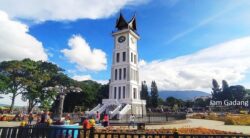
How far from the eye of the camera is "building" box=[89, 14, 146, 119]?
43.4m

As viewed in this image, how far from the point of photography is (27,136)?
26.5 ft

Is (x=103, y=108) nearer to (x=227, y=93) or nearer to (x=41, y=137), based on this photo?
(x=41, y=137)

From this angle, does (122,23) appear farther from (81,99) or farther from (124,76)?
(81,99)

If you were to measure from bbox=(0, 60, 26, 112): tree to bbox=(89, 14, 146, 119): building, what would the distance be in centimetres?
1699

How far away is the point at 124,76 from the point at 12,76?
894 inches

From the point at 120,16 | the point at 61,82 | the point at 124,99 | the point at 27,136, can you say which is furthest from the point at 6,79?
the point at 27,136

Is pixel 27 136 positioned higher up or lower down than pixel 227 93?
lower down

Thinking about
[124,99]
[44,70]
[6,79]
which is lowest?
[124,99]

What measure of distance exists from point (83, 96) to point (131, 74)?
2337cm

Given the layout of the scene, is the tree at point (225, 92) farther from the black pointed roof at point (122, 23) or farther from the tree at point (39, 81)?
the tree at point (39, 81)

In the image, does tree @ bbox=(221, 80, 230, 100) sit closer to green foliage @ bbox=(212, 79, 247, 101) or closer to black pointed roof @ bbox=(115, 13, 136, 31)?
green foliage @ bbox=(212, 79, 247, 101)

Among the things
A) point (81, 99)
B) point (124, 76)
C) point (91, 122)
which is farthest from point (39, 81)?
point (91, 122)

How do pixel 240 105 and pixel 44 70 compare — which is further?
pixel 240 105

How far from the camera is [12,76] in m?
45.7
